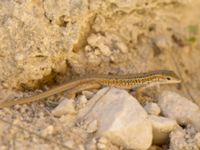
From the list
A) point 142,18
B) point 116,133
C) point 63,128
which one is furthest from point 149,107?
point 142,18

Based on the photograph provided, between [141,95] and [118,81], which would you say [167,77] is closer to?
[141,95]

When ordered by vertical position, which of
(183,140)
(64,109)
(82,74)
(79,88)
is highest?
(82,74)

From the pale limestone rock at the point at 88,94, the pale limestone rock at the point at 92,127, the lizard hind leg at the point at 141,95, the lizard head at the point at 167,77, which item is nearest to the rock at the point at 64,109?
the pale limestone rock at the point at 92,127

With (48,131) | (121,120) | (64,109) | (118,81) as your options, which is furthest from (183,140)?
(48,131)

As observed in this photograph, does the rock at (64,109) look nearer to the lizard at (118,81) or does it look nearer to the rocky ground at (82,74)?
the rocky ground at (82,74)

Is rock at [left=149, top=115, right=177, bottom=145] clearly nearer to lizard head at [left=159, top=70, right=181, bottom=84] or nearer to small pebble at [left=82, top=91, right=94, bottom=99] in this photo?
small pebble at [left=82, top=91, right=94, bottom=99]

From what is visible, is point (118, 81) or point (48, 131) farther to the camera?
point (118, 81)
